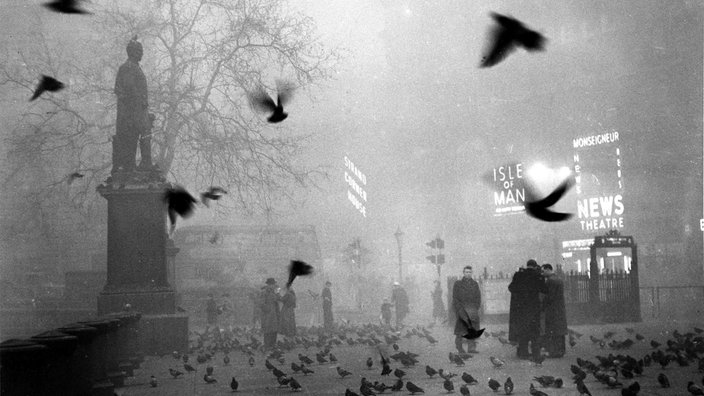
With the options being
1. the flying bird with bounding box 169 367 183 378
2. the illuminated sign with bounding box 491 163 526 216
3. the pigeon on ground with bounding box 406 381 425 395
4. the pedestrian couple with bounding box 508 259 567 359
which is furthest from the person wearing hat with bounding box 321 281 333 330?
the illuminated sign with bounding box 491 163 526 216

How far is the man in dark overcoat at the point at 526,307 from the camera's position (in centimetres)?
1648

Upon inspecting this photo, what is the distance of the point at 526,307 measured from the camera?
655 inches

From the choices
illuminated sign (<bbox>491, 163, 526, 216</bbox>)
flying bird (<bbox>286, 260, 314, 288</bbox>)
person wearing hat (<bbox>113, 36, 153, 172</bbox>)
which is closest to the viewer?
person wearing hat (<bbox>113, 36, 153, 172</bbox>)

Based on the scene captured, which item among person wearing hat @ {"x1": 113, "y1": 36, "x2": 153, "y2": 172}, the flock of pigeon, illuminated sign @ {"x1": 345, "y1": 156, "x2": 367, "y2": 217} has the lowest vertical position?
the flock of pigeon

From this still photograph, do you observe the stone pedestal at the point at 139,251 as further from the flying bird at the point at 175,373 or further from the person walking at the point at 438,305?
the person walking at the point at 438,305

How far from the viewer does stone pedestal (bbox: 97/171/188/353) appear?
16844mm

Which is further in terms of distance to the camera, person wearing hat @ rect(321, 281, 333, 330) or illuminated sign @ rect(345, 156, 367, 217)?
illuminated sign @ rect(345, 156, 367, 217)

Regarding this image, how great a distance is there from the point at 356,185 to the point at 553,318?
239 feet

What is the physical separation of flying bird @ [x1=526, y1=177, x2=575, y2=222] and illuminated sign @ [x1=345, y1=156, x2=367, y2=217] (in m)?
32.5

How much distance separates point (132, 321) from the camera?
13992 millimetres

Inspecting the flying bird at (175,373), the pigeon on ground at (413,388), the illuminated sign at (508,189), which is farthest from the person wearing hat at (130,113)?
the illuminated sign at (508,189)

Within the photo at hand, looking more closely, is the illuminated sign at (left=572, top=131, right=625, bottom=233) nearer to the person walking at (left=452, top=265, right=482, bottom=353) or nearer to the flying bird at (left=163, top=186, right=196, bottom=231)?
the person walking at (left=452, top=265, right=482, bottom=353)

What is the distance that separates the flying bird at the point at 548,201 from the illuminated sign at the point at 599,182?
132 cm

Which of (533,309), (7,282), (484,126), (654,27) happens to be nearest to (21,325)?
(533,309)
